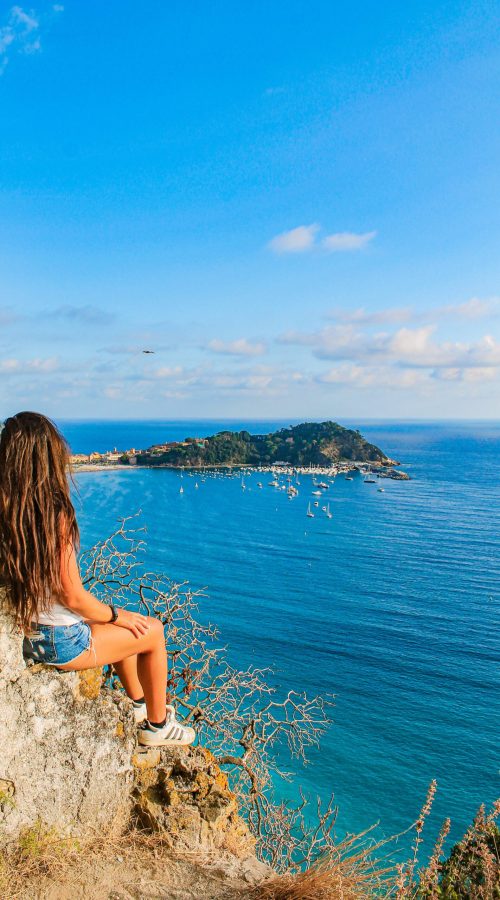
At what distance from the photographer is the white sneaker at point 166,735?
12.4 feet

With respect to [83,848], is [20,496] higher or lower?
higher

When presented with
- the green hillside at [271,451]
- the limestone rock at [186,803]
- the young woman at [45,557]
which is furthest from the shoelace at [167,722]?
the green hillside at [271,451]

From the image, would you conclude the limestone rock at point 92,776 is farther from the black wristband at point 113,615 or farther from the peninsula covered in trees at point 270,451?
the peninsula covered in trees at point 270,451

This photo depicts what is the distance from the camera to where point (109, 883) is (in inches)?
120

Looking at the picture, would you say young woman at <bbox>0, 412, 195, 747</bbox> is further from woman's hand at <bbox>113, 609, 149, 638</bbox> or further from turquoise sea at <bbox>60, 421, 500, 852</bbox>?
turquoise sea at <bbox>60, 421, 500, 852</bbox>

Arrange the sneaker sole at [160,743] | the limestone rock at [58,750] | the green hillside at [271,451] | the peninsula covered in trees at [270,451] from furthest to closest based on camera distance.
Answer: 1. the green hillside at [271,451]
2. the peninsula covered in trees at [270,451]
3. the sneaker sole at [160,743]
4. the limestone rock at [58,750]

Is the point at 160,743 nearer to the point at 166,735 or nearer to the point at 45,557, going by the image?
the point at 166,735

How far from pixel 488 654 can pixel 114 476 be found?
68.3m

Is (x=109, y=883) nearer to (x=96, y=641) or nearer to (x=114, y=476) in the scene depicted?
(x=96, y=641)

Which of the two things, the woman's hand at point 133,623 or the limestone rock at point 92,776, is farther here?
the woman's hand at point 133,623

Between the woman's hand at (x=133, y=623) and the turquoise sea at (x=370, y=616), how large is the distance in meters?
4.00

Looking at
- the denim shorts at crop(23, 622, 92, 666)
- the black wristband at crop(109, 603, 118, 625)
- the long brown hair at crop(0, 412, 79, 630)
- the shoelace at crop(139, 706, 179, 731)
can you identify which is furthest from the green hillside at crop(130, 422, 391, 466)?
the long brown hair at crop(0, 412, 79, 630)

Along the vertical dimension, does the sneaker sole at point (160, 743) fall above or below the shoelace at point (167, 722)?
below

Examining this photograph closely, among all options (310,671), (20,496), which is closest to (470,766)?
(310,671)
